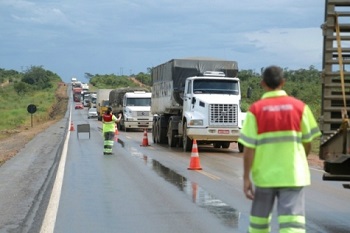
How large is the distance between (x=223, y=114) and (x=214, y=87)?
1.38 m

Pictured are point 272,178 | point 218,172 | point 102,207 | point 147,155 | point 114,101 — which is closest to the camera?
point 272,178

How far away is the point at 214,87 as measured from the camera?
1010 inches

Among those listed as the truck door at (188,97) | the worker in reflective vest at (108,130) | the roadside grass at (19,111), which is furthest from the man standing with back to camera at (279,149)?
the roadside grass at (19,111)

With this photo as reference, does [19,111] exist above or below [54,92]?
below

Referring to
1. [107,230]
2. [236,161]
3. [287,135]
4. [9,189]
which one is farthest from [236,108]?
[287,135]

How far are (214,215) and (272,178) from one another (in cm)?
481

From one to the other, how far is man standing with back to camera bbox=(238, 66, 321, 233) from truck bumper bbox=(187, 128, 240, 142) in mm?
18872

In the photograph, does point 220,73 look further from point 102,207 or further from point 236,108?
point 102,207

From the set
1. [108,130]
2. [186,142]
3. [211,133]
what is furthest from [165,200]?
[186,142]

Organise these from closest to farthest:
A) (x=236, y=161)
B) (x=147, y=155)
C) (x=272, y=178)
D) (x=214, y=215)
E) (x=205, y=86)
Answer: (x=272, y=178) < (x=214, y=215) < (x=236, y=161) < (x=147, y=155) < (x=205, y=86)

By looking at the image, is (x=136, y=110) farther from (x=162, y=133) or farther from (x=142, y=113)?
(x=162, y=133)

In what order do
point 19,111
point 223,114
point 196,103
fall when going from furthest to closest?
point 19,111 → point 196,103 → point 223,114

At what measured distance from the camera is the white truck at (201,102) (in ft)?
81.1

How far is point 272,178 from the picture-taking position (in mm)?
5656
